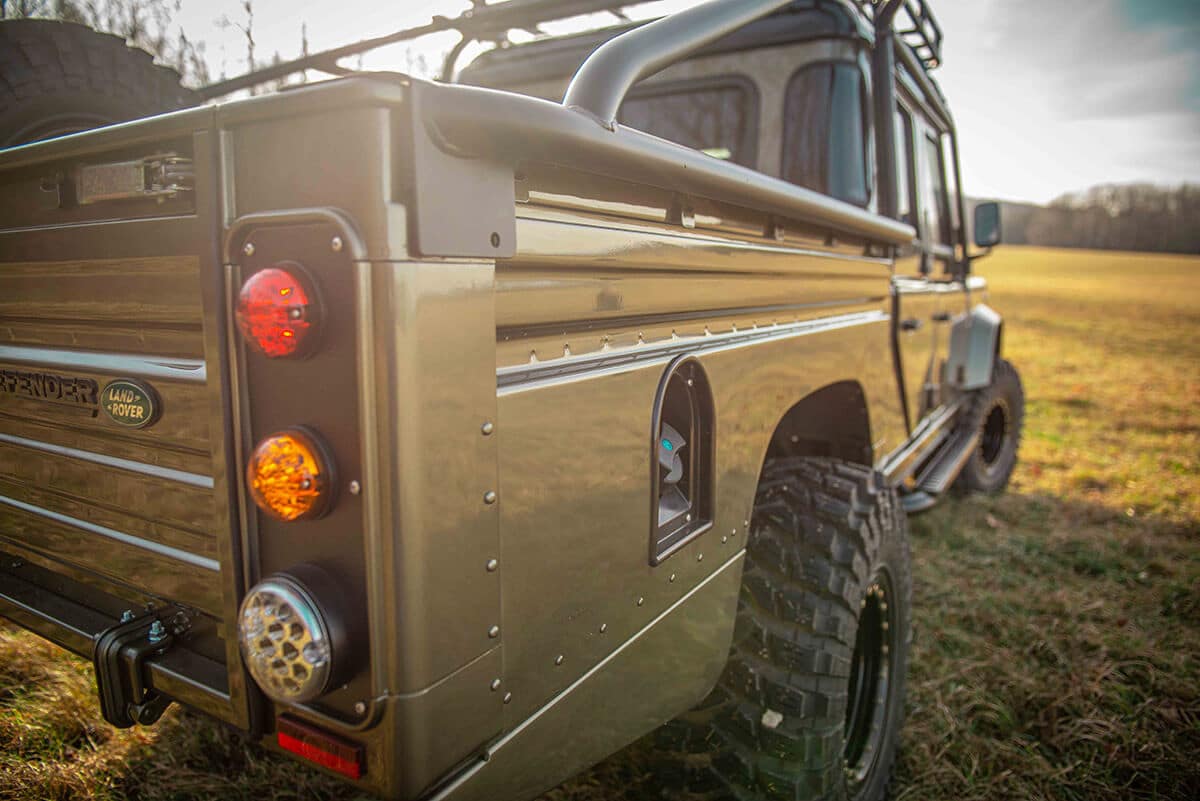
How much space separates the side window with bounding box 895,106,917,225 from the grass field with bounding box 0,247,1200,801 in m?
1.69

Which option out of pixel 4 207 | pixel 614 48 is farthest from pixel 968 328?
pixel 4 207

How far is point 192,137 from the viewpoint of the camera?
1.01 metres

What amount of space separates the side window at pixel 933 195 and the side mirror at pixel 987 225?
Result: 24 centimetres

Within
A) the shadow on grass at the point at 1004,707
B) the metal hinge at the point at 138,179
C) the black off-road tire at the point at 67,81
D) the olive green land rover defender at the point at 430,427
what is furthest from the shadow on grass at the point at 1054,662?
the black off-road tire at the point at 67,81

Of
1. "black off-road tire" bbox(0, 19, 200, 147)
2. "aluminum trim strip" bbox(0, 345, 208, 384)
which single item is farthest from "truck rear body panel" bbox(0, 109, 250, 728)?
"black off-road tire" bbox(0, 19, 200, 147)

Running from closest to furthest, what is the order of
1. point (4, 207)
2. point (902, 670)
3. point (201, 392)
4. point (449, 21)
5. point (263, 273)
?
point (263, 273) → point (201, 392) → point (4, 207) → point (902, 670) → point (449, 21)

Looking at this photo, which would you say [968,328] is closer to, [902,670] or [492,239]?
[902,670]

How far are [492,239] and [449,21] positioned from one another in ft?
7.66

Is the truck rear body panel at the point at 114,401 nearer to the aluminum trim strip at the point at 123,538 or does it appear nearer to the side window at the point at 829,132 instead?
the aluminum trim strip at the point at 123,538

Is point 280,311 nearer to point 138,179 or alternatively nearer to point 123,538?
point 138,179

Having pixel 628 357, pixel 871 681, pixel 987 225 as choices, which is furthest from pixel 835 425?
pixel 987 225

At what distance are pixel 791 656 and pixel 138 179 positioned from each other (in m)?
1.54

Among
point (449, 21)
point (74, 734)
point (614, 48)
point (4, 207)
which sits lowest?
point (74, 734)

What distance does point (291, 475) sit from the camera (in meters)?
0.95
